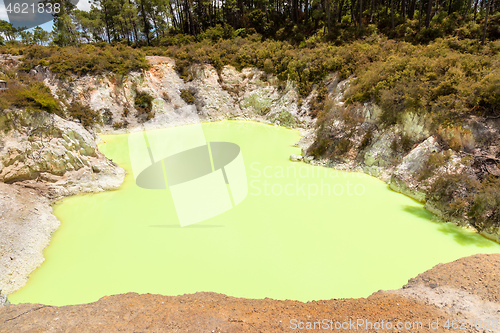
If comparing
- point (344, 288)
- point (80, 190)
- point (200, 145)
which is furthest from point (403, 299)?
point (200, 145)

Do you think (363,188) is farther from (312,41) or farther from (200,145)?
(312,41)

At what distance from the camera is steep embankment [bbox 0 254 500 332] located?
468cm

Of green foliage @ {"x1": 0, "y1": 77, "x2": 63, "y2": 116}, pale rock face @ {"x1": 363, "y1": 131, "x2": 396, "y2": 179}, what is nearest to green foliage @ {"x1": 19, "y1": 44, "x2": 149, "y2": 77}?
green foliage @ {"x1": 0, "y1": 77, "x2": 63, "y2": 116}

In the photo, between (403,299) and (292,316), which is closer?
(292,316)

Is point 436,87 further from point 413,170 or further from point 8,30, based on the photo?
point 8,30

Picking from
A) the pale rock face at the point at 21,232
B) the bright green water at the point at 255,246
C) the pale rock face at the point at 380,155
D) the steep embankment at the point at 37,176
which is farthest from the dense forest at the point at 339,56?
the pale rock face at the point at 21,232

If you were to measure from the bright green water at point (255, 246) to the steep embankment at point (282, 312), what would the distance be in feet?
3.26

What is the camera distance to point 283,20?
37.4 m

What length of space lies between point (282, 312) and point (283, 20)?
39.9 meters

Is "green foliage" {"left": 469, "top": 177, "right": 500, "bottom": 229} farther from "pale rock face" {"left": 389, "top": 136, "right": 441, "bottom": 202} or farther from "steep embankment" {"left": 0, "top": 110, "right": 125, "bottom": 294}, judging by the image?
"steep embankment" {"left": 0, "top": 110, "right": 125, "bottom": 294}

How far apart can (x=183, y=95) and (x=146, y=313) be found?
23.3 m

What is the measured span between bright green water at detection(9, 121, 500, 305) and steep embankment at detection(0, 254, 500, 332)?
0.99 metres

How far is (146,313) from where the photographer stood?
16.8ft

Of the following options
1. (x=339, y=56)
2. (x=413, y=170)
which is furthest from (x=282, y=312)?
(x=339, y=56)
